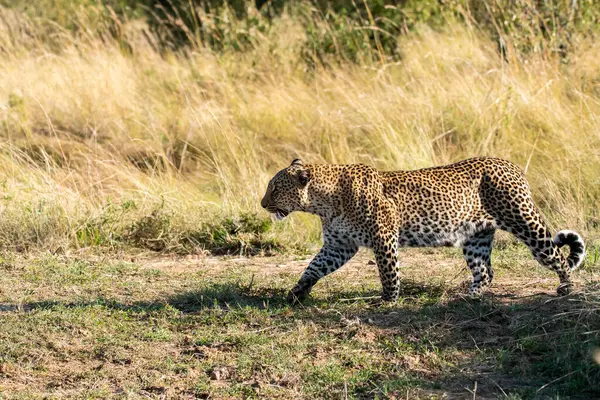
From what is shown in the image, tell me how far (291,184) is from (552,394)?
2612 mm

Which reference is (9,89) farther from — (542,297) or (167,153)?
(542,297)

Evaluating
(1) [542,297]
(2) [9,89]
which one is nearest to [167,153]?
(2) [9,89]

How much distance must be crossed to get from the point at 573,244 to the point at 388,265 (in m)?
1.40

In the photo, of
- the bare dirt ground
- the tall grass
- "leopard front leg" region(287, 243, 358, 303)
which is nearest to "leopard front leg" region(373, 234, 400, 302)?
the bare dirt ground

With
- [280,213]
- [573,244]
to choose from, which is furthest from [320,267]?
[573,244]

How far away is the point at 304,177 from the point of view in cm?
686

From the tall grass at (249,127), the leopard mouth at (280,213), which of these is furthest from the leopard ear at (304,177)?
the tall grass at (249,127)

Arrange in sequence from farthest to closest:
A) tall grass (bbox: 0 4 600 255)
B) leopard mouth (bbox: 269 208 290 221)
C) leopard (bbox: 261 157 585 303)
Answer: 1. tall grass (bbox: 0 4 600 255)
2. leopard mouth (bbox: 269 208 290 221)
3. leopard (bbox: 261 157 585 303)

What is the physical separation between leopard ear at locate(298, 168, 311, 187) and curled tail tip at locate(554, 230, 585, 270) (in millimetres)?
1832

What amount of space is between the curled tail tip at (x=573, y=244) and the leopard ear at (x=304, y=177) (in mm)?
1832

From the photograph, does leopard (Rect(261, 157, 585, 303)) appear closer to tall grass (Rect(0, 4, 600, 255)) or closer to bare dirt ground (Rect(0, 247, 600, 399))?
bare dirt ground (Rect(0, 247, 600, 399))

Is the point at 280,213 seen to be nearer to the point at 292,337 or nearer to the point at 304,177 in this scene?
the point at 304,177

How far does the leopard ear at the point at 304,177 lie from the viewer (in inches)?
270

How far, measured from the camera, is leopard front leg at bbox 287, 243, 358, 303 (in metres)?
6.86
